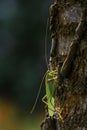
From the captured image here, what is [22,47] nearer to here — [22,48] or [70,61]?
[22,48]

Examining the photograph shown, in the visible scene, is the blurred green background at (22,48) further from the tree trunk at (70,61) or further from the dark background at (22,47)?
the tree trunk at (70,61)

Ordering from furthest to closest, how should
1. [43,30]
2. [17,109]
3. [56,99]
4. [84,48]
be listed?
1. [43,30]
2. [17,109]
3. [56,99]
4. [84,48]

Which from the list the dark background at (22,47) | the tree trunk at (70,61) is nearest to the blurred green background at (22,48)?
the dark background at (22,47)

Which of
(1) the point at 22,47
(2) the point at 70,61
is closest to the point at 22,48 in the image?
(1) the point at 22,47

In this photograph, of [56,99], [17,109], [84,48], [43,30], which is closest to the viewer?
[84,48]

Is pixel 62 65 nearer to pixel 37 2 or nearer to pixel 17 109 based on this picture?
pixel 17 109

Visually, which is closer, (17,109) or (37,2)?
(17,109)

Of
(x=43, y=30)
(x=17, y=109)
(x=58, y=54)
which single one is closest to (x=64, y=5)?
(x=58, y=54)
